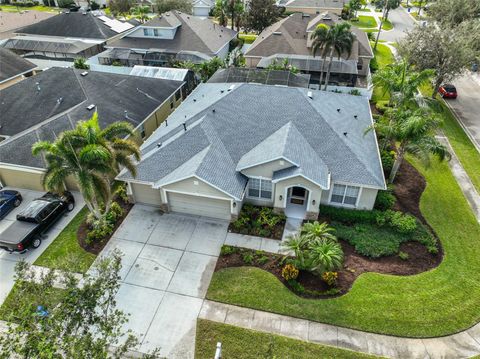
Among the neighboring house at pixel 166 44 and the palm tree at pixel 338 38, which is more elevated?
the palm tree at pixel 338 38

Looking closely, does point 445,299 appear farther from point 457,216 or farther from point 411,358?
point 457,216

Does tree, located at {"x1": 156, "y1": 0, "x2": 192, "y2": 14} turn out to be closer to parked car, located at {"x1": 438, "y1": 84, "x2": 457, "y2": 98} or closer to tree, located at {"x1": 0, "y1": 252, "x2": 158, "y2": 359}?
parked car, located at {"x1": 438, "y1": 84, "x2": 457, "y2": 98}

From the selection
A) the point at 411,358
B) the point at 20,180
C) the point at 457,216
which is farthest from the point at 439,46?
the point at 20,180

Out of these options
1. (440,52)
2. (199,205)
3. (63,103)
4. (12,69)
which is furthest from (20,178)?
(440,52)

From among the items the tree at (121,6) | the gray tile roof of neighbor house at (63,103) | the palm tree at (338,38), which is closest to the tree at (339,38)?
the palm tree at (338,38)

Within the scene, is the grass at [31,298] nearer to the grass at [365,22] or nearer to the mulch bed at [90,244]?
the mulch bed at [90,244]

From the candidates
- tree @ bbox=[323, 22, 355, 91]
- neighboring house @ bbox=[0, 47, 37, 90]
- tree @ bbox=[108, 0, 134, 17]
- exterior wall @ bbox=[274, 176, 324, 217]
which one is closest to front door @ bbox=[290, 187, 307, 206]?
exterior wall @ bbox=[274, 176, 324, 217]
